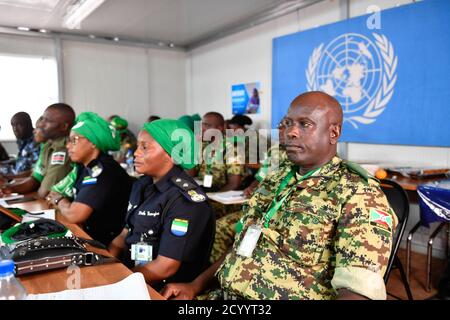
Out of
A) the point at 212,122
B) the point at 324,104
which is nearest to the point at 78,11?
the point at 212,122

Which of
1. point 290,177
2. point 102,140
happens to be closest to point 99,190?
point 102,140

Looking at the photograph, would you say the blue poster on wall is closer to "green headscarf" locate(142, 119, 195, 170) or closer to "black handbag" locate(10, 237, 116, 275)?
"green headscarf" locate(142, 119, 195, 170)

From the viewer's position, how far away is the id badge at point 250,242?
129 cm

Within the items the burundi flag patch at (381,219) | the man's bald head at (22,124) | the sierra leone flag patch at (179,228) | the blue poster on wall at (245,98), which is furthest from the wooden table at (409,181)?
the man's bald head at (22,124)

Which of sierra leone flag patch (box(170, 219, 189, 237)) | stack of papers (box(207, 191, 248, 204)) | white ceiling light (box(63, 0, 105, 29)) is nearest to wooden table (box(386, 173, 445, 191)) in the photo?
stack of papers (box(207, 191, 248, 204))

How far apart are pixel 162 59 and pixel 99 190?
5.91 m

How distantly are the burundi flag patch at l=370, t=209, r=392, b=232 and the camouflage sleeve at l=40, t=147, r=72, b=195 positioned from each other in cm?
237

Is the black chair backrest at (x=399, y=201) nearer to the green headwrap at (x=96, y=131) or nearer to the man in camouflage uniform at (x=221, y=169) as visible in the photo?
the green headwrap at (x=96, y=131)

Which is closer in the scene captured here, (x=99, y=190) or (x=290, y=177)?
(x=290, y=177)

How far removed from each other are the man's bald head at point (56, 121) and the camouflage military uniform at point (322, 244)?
2115mm

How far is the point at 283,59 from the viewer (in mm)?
5023
